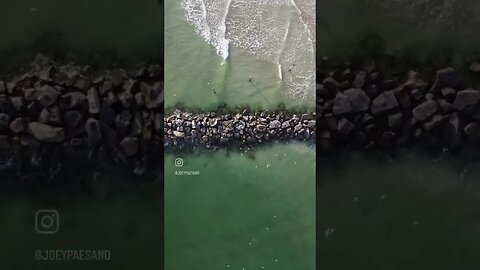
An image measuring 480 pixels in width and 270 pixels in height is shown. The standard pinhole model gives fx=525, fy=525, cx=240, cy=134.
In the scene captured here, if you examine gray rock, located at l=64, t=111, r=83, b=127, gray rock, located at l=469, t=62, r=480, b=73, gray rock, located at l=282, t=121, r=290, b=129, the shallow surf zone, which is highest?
the shallow surf zone

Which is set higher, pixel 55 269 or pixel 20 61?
pixel 20 61

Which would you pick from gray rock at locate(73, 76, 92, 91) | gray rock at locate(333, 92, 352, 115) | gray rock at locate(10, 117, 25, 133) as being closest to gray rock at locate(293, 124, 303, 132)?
gray rock at locate(333, 92, 352, 115)

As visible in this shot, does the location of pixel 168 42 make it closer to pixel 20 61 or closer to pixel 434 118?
pixel 20 61

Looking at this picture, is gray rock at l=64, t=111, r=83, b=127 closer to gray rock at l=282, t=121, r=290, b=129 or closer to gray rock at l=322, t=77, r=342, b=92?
gray rock at l=282, t=121, r=290, b=129

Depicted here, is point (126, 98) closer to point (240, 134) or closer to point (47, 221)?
point (240, 134)

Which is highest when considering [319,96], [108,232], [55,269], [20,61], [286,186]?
[20,61]

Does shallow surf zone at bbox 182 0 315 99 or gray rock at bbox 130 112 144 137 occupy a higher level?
shallow surf zone at bbox 182 0 315 99

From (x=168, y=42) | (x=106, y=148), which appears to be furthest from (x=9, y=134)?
(x=168, y=42)
